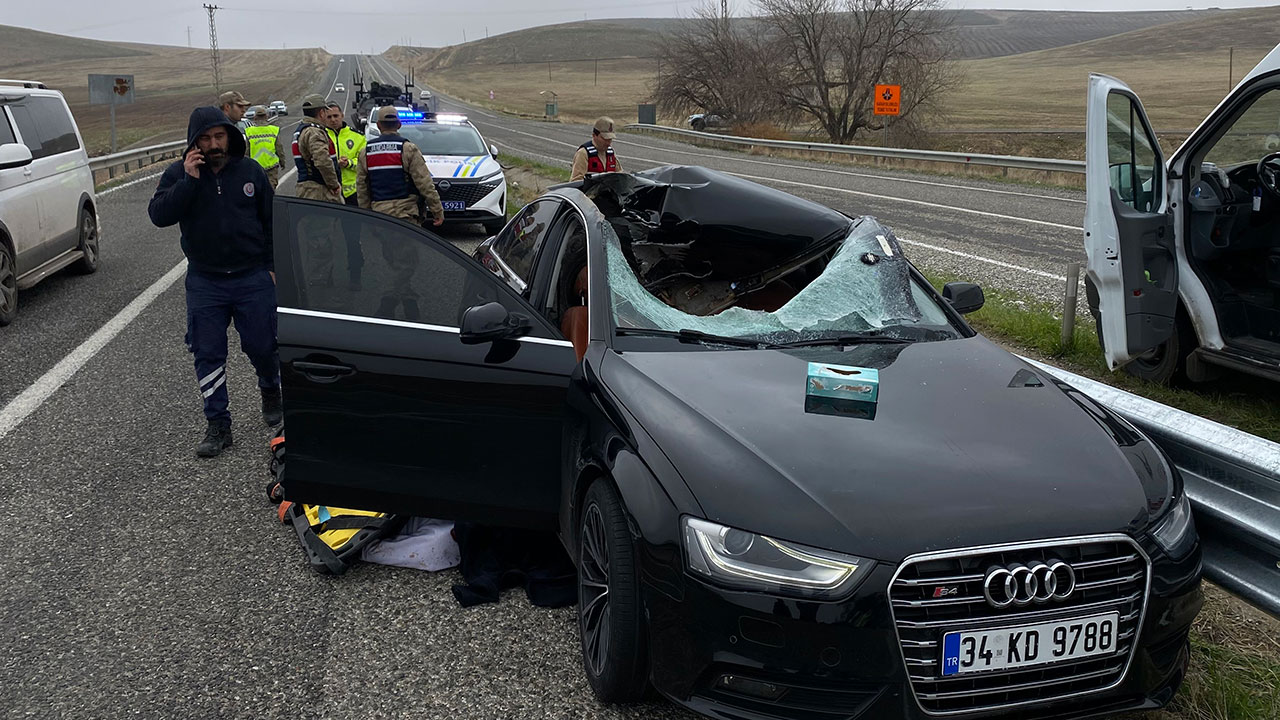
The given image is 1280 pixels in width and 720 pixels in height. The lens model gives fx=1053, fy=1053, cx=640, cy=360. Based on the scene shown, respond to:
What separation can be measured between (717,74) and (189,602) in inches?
1853

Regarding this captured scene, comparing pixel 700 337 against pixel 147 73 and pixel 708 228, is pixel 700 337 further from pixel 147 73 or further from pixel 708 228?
pixel 147 73

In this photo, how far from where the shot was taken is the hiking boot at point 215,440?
5672mm

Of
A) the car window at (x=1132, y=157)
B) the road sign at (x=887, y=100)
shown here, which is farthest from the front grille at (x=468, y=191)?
the road sign at (x=887, y=100)

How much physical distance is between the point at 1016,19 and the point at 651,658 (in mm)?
187705

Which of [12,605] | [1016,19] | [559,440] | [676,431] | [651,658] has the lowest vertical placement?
[12,605]

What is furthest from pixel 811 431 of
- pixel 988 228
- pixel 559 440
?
pixel 988 228

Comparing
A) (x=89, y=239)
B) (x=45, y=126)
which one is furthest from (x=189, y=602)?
(x=89, y=239)

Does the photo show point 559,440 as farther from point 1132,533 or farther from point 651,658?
point 1132,533

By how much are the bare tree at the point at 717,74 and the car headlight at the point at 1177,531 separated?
41453 millimetres

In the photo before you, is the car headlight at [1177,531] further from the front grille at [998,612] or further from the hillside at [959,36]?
the hillside at [959,36]

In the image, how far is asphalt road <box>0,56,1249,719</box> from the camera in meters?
3.37

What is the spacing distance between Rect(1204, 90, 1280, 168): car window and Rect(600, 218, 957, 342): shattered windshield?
302cm

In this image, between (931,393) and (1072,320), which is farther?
(1072,320)

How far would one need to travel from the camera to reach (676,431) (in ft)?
10.3
